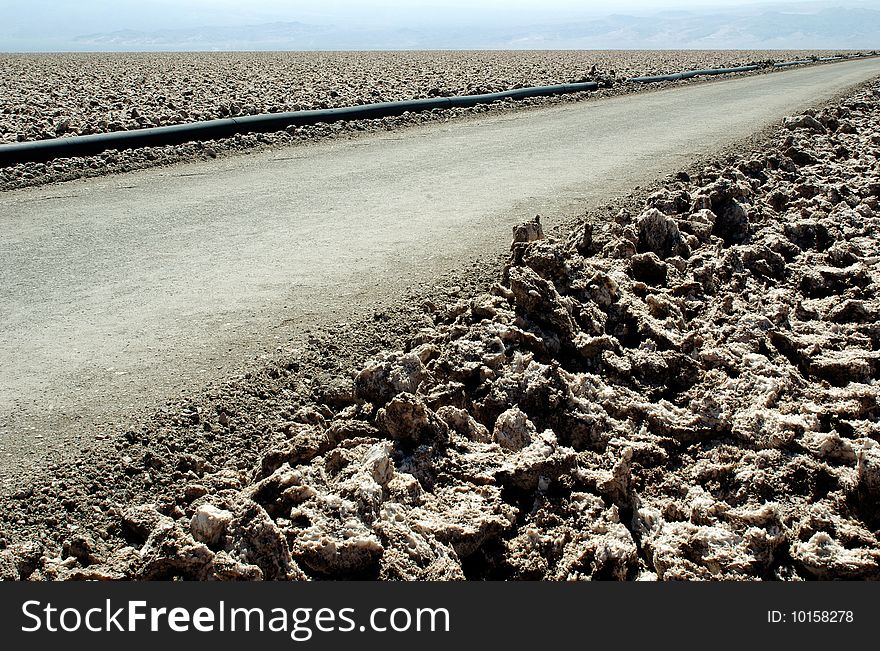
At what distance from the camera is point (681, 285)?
478 cm

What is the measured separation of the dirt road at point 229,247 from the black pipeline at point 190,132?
864mm

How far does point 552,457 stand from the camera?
3004 millimetres

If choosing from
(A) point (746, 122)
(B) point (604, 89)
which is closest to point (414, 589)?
(A) point (746, 122)

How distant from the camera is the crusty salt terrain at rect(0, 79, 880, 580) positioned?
8.31ft

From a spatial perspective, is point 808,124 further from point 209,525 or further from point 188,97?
point 209,525

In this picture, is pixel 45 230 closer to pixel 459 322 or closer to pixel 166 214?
pixel 166 214

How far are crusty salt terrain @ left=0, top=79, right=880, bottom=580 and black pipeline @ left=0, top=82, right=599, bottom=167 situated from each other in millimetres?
5376

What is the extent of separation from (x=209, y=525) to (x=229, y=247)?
134 inches

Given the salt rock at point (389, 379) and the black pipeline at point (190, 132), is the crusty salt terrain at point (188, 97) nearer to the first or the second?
the black pipeline at point (190, 132)

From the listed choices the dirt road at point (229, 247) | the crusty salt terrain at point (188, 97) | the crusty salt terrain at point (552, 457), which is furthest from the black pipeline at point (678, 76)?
the crusty salt terrain at point (552, 457)

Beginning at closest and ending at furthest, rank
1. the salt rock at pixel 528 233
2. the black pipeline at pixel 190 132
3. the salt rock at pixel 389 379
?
the salt rock at pixel 389 379
the salt rock at pixel 528 233
the black pipeline at pixel 190 132

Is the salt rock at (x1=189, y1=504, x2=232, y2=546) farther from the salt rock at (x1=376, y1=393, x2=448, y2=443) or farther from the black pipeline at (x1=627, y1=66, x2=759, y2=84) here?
the black pipeline at (x1=627, y1=66, x2=759, y2=84)

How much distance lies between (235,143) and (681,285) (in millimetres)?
6424

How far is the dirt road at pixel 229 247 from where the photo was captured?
11.9 ft
